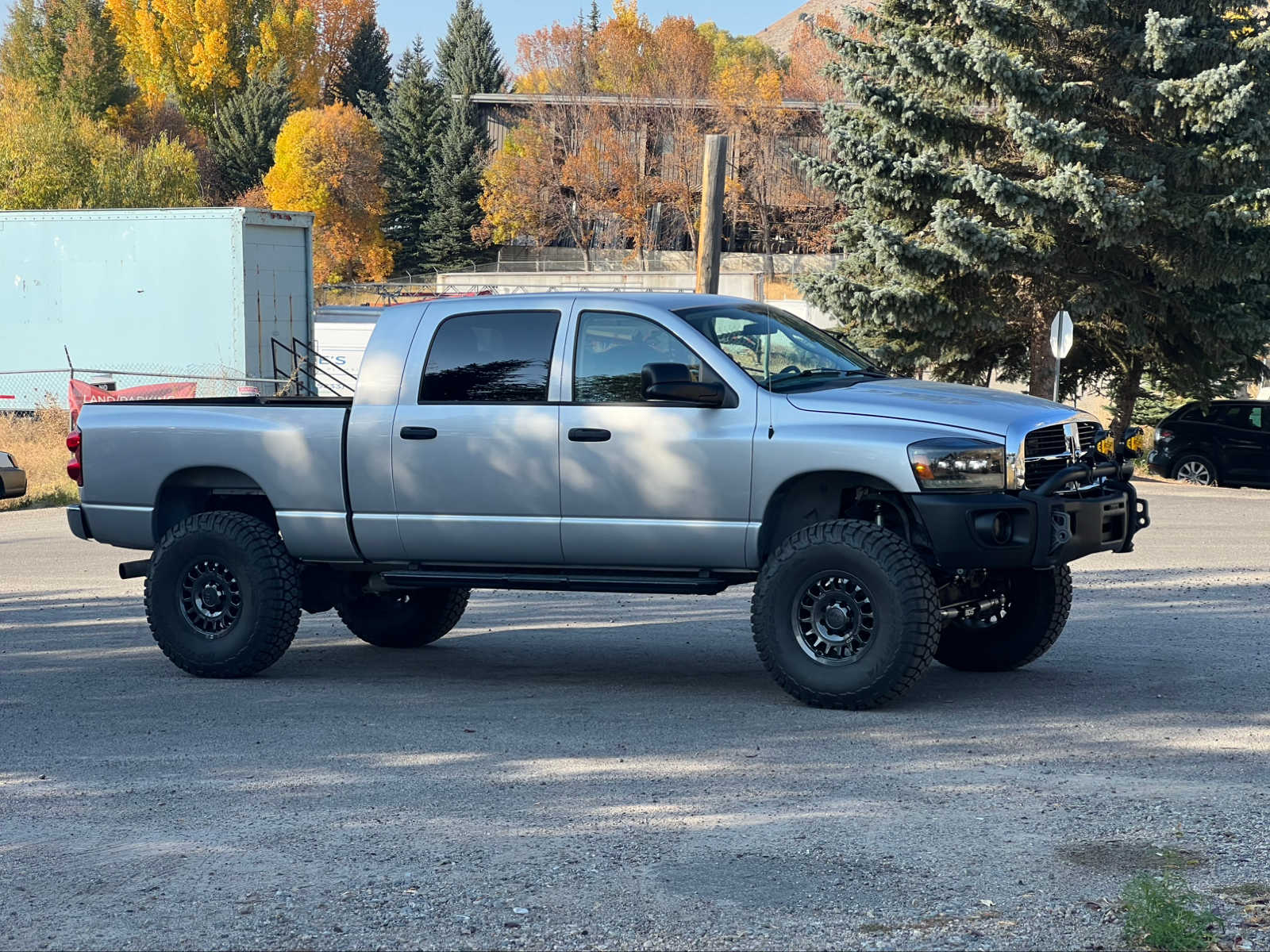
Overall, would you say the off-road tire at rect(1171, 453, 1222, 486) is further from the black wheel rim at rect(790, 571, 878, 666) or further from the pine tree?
the pine tree

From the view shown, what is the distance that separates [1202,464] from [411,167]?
66243 millimetres

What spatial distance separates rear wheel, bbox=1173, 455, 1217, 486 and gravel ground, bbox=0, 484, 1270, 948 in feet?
51.2

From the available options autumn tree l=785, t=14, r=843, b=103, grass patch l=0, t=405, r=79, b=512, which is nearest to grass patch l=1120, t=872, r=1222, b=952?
grass patch l=0, t=405, r=79, b=512

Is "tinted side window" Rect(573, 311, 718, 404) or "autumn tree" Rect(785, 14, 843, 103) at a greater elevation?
"autumn tree" Rect(785, 14, 843, 103)

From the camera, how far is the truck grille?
25.2 feet

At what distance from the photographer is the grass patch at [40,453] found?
21.1m

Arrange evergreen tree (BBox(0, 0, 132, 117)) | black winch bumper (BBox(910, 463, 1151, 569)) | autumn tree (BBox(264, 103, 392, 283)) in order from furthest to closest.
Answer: evergreen tree (BBox(0, 0, 132, 117))
autumn tree (BBox(264, 103, 392, 283))
black winch bumper (BBox(910, 463, 1151, 569))

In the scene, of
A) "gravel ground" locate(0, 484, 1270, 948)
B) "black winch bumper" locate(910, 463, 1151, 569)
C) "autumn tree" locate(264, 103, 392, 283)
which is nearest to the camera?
"gravel ground" locate(0, 484, 1270, 948)

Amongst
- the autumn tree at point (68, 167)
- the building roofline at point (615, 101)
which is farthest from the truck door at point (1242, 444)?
the building roofline at point (615, 101)

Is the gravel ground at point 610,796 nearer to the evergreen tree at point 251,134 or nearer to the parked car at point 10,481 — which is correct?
the parked car at point 10,481

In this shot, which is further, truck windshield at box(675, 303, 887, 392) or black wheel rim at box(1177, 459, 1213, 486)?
black wheel rim at box(1177, 459, 1213, 486)

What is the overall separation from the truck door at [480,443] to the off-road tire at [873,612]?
50.4 inches

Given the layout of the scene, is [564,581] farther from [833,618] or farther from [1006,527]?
[1006,527]

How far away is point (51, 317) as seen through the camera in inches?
1074
